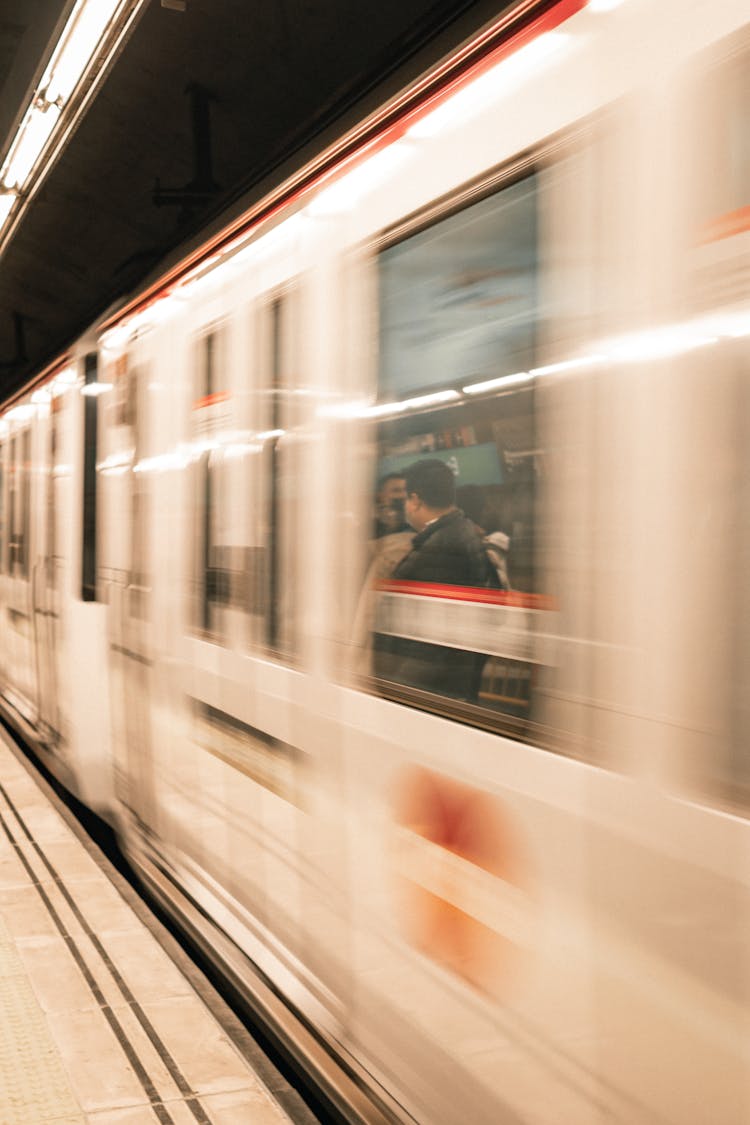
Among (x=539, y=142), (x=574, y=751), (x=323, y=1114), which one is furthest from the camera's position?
(x=323, y=1114)

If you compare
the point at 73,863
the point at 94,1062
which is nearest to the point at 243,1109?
the point at 94,1062

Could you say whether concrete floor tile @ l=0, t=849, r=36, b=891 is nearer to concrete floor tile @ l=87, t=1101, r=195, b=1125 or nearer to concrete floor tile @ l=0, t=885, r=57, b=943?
concrete floor tile @ l=0, t=885, r=57, b=943

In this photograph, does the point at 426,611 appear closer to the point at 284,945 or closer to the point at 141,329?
the point at 284,945

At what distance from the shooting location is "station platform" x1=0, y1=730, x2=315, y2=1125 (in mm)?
3146

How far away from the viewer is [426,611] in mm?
2555

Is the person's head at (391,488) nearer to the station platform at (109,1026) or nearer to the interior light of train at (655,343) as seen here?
the interior light of train at (655,343)

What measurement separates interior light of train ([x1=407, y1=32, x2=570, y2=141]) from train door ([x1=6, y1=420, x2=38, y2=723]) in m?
6.04

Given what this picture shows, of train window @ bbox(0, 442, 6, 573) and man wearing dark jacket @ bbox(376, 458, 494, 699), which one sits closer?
man wearing dark jacket @ bbox(376, 458, 494, 699)

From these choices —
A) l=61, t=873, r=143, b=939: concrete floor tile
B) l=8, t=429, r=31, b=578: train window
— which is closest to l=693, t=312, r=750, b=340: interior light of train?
l=61, t=873, r=143, b=939: concrete floor tile

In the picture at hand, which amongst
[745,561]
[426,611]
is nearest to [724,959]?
[745,561]

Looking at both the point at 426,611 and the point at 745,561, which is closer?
the point at 745,561

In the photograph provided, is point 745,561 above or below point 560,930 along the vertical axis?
above

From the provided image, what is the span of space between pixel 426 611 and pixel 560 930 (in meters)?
0.76

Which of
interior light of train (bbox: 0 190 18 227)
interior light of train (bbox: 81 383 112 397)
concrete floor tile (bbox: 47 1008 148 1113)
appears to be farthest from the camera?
interior light of train (bbox: 0 190 18 227)
